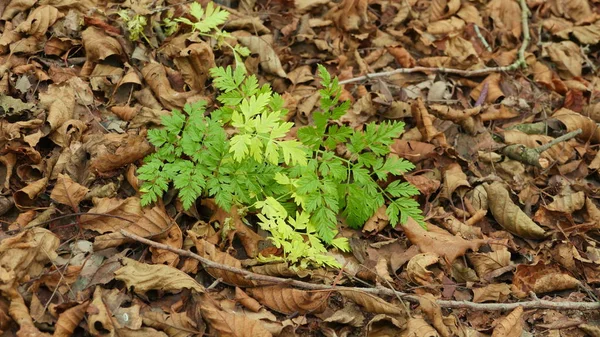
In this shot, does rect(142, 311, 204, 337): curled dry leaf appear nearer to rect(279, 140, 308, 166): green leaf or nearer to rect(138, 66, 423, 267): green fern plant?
rect(138, 66, 423, 267): green fern plant

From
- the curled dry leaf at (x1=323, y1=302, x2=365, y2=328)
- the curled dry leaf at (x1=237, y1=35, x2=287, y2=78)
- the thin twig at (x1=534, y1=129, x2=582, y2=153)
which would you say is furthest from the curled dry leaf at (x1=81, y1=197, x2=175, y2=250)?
the thin twig at (x1=534, y1=129, x2=582, y2=153)

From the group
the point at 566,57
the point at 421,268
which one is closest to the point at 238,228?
the point at 421,268

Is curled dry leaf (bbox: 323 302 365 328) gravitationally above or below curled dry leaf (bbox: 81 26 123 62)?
below

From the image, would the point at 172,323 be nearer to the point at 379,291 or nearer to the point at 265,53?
the point at 379,291

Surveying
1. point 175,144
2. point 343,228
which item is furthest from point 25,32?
point 343,228

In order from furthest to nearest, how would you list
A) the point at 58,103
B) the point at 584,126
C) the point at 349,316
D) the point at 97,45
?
1. the point at 584,126
2. the point at 97,45
3. the point at 58,103
4. the point at 349,316

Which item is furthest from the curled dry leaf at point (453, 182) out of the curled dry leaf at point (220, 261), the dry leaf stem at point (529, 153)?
the curled dry leaf at point (220, 261)

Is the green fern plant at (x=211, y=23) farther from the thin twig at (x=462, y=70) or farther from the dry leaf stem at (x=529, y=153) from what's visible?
the dry leaf stem at (x=529, y=153)
